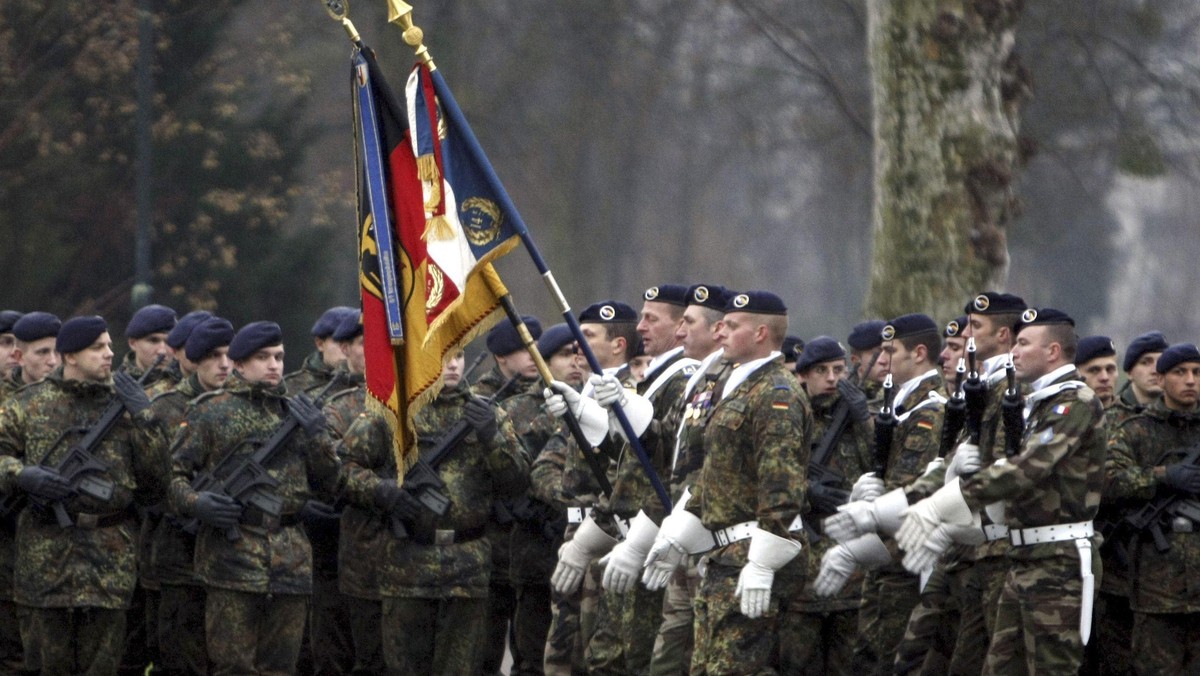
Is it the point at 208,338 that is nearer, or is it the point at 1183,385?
→ the point at 1183,385

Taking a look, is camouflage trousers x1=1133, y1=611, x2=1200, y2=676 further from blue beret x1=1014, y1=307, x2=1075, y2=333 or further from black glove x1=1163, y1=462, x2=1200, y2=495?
blue beret x1=1014, y1=307, x2=1075, y2=333

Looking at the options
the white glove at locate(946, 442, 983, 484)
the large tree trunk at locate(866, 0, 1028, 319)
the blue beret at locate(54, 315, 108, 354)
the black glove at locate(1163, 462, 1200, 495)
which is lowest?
the white glove at locate(946, 442, 983, 484)

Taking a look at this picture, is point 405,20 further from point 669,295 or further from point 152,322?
point 152,322

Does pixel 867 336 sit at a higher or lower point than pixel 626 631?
higher

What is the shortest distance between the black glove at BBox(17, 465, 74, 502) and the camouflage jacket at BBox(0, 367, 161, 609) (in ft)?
0.29

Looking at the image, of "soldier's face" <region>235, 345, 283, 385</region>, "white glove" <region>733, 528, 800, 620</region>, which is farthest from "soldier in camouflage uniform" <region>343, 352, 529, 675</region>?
"white glove" <region>733, 528, 800, 620</region>

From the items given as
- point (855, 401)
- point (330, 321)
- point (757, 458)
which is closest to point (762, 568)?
point (757, 458)

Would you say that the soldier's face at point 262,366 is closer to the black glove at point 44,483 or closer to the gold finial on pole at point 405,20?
the black glove at point 44,483

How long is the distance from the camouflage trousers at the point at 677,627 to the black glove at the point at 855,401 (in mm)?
1770

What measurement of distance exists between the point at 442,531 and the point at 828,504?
2099 mm

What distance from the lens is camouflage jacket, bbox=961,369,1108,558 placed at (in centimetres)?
841

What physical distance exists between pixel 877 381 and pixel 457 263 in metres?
3.37

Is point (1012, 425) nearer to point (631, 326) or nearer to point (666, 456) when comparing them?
point (666, 456)

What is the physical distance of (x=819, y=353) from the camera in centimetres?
1099
